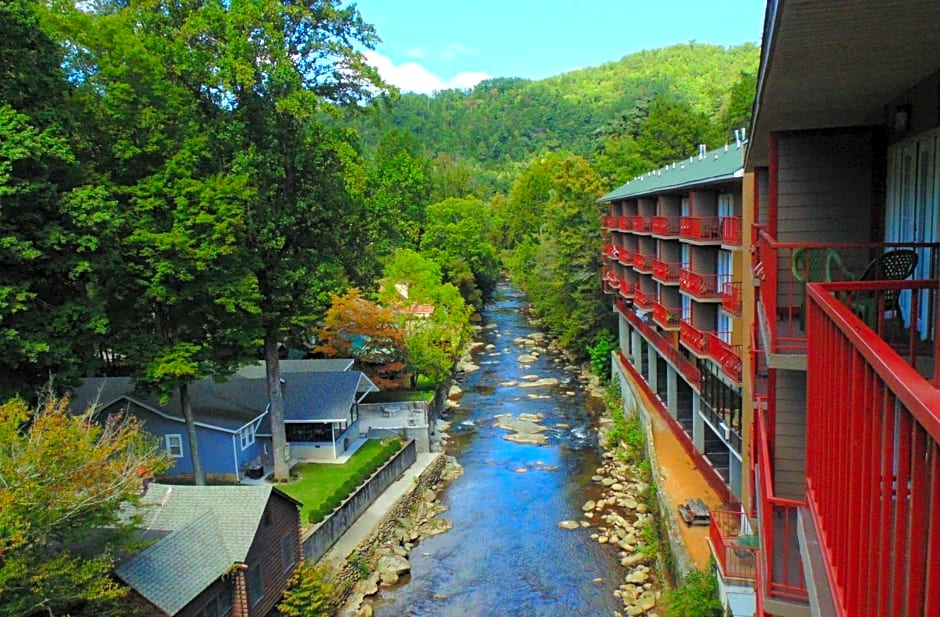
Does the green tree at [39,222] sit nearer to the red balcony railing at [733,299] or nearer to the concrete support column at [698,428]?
the red balcony railing at [733,299]

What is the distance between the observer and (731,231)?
2078 centimetres

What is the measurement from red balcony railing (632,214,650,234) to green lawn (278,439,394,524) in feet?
51.4

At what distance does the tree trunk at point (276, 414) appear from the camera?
25.6 meters

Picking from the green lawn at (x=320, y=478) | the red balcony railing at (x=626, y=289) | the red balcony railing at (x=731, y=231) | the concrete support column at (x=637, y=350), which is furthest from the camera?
the concrete support column at (x=637, y=350)

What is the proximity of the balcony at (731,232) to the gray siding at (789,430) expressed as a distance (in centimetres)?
1065

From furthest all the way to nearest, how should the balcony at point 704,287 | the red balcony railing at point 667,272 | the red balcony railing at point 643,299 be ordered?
the red balcony railing at point 643,299, the red balcony railing at point 667,272, the balcony at point 704,287

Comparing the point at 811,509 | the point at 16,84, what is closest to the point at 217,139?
the point at 16,84

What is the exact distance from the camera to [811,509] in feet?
16.6

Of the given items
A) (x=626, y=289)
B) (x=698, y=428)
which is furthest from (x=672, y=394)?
(x=626, y=289)

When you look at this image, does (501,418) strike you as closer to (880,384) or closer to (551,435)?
(551,435)

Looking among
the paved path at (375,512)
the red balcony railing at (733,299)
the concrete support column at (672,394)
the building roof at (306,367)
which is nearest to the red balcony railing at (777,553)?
the red balcony railing at (733,299)

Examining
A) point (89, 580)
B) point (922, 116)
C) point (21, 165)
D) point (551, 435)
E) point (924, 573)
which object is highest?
point (21, 165)

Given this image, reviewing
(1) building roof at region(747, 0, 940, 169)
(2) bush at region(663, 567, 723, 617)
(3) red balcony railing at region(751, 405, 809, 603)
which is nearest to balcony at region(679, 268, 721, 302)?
(2) bush at region(663, 567, 723, 617)

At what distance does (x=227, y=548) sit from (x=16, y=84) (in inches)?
497
